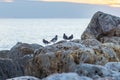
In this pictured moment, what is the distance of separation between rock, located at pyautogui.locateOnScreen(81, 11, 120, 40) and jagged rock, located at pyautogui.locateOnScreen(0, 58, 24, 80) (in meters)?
7.62

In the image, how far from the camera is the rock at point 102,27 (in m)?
24.6

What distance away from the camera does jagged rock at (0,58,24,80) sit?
58.9 feet

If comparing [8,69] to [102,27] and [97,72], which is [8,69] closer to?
[102,27]

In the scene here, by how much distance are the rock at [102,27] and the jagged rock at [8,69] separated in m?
7.62

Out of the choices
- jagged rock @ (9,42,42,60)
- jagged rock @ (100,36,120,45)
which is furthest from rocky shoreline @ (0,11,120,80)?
jagged rock @ (100,36,120,45)

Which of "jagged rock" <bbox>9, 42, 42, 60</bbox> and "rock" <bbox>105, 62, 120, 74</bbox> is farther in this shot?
"jagged rock" <bbox>9, 42, 42, 60</bbox>

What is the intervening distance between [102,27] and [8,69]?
8.93 metres

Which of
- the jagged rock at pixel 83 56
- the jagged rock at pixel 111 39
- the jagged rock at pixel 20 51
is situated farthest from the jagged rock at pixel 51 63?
the jagged rock at pixel 111 39

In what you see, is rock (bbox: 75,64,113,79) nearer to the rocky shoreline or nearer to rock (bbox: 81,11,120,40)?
the rocky shoreline

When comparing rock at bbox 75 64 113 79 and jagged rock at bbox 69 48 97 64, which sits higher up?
rock at bbox 75 64 113 79

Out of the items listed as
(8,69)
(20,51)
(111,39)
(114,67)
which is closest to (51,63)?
(114,67)

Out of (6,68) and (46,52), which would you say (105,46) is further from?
(6,68)

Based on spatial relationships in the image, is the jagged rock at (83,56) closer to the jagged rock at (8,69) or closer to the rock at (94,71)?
the rock at (94,71)

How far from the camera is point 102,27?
25.3 meters
